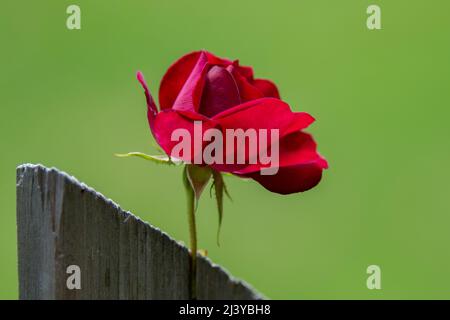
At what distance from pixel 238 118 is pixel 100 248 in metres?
0.12

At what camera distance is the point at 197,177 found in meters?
0.37

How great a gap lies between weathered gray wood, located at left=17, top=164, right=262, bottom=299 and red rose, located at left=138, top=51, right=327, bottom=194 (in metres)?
0.05

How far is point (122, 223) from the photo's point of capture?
409mm

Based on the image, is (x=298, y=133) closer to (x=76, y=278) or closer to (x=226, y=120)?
(x=226, y=120)

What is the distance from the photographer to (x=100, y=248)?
1.35 ft

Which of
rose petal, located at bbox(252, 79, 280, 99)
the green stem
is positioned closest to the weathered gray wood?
the green stem

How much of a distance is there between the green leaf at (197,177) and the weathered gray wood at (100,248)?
0.04 metres

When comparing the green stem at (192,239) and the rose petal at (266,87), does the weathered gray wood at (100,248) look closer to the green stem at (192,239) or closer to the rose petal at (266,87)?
the green stem at (192,239)

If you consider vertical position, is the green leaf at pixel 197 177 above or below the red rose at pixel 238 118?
below

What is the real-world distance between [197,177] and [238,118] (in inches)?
1.6

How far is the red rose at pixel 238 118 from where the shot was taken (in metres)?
0.36

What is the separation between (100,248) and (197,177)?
81mm

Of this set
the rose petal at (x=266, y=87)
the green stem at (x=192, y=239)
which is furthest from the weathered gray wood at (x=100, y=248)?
the rose petal at (x=266, y=87)
